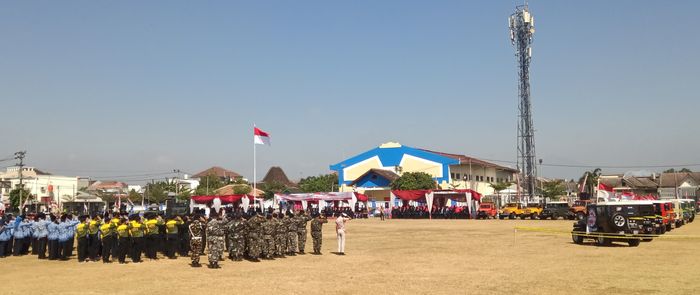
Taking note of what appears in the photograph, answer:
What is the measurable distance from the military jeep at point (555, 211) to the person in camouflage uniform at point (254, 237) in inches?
1516

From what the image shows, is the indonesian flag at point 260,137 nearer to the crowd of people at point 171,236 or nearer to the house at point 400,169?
the crowd of people at point 171,236

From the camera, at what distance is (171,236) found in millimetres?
19172

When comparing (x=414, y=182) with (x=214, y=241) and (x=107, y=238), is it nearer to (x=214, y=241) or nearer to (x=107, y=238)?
(x=107, y=238)

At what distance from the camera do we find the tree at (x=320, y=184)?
4154 inches

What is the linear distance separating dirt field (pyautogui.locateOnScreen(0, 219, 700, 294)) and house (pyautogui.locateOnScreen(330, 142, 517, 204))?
56163mm

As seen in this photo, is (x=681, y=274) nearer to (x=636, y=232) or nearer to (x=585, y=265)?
(x=585, y=265)

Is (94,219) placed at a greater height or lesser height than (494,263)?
greater

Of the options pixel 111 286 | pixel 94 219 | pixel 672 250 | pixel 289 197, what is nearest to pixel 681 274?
pixel 672 250

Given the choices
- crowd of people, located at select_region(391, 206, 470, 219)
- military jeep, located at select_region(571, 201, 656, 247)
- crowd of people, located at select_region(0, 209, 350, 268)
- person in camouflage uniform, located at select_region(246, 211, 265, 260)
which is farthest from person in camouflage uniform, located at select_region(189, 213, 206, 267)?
crowd of people, located at select_region(391, 206, 470, 219)

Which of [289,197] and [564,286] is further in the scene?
[289,197]

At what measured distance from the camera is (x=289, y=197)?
57.0 m

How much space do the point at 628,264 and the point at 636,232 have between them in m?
7.14

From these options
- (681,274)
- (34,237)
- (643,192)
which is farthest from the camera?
(643,192)

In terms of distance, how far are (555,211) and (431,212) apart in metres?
11.3
